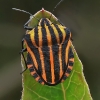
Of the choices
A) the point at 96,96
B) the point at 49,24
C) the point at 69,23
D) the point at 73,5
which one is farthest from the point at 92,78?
the point at 49,24

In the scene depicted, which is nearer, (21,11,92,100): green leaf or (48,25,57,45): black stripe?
(21,11,92,100): green leaf

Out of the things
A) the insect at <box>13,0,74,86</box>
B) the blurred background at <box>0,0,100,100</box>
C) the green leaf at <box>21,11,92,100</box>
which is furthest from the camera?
the blurred background at <box>0,0,100,100</box>

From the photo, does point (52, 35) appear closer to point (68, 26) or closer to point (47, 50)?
point (47, 50)

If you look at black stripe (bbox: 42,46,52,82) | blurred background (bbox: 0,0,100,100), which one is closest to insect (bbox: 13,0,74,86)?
black stripe (bbox: 42,46,52,82)

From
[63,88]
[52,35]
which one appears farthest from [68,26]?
[63,88]

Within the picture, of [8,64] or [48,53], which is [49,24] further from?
[8,64]

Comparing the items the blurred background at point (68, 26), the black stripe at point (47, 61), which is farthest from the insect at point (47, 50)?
the blurred background at point (68, 26)

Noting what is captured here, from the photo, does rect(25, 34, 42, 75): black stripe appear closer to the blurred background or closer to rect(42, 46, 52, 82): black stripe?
rect(42, 46, 52, 82): black stripe
